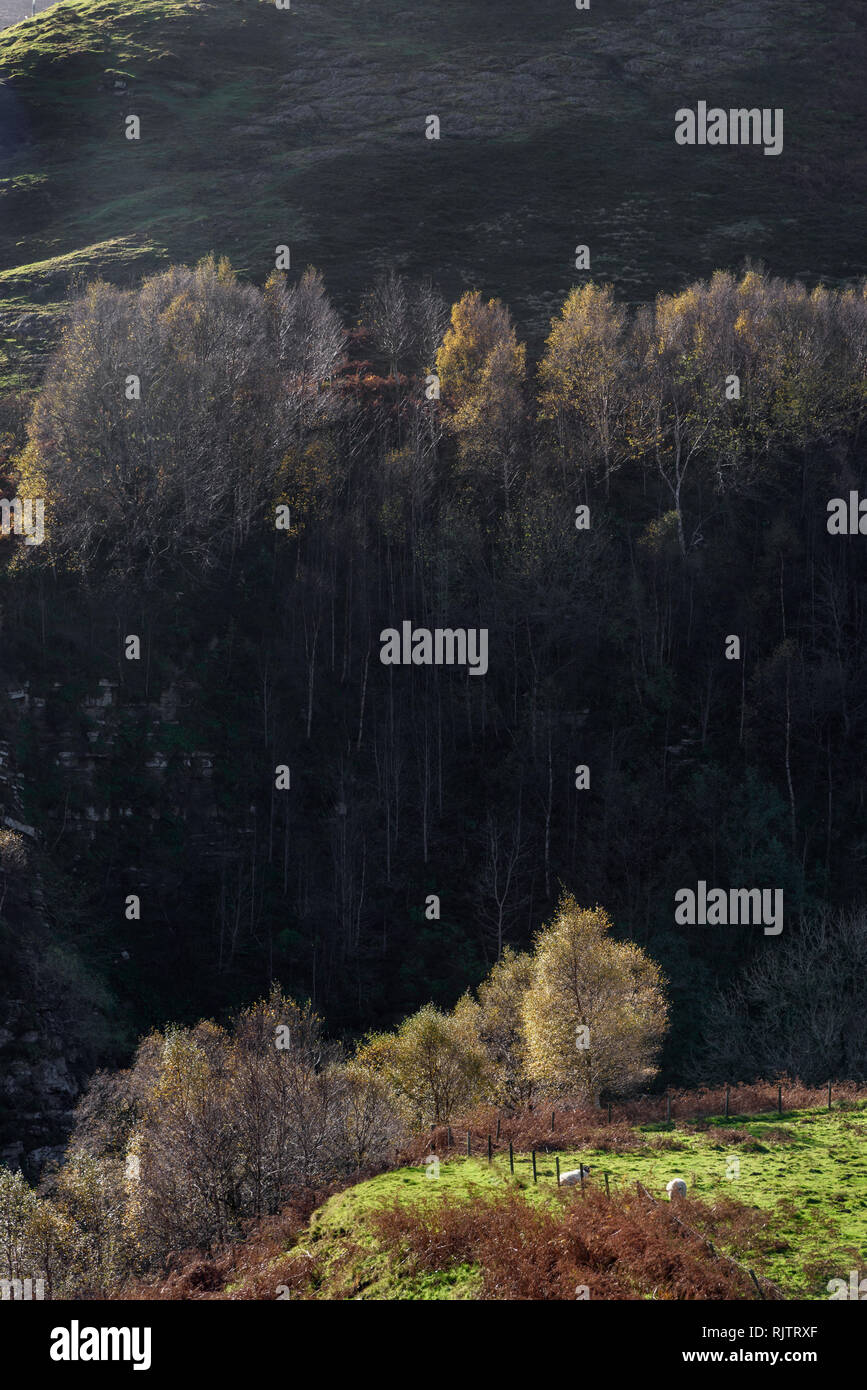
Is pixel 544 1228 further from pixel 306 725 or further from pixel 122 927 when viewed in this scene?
pixel 306 725

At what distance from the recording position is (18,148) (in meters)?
117

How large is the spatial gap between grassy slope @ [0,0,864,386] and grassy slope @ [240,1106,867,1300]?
2826 inches

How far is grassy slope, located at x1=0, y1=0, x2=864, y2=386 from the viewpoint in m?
100

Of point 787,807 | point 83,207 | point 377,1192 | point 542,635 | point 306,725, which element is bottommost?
point 377,1192

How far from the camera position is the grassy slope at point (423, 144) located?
3949 inches

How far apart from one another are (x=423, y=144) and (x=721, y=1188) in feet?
389

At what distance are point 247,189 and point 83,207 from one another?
16499mm

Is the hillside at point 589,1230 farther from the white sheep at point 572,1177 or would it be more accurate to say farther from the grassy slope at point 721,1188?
the white sheep at point 572,1177

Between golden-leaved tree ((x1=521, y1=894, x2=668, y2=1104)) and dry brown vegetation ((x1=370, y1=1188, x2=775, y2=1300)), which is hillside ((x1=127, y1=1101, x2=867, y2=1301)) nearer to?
dry brown vegetation ((x1=370, y1=1188, x2=775, y2=1300))

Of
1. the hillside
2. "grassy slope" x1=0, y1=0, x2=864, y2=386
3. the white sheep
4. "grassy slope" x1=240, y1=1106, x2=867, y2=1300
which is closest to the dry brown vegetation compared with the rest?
the hillside

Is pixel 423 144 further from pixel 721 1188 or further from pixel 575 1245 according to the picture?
pixel 575 1245
